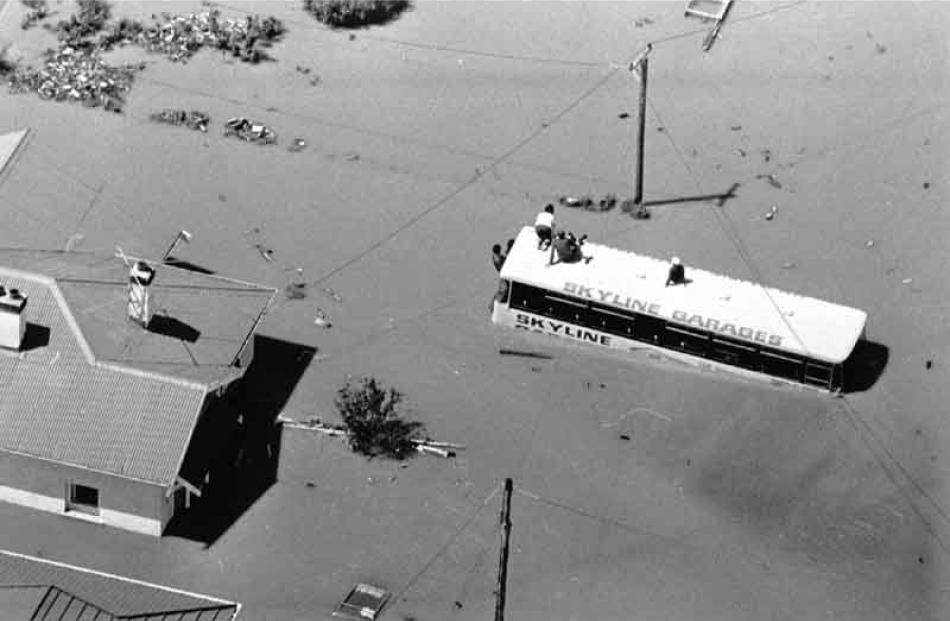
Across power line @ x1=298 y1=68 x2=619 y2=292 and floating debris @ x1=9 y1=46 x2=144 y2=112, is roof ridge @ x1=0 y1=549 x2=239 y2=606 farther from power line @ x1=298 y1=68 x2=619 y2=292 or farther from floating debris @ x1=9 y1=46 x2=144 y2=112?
floating debris @ x1=9 y1=46 x2=144 y2=112

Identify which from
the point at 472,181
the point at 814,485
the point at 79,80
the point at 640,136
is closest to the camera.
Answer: the point at 814,485

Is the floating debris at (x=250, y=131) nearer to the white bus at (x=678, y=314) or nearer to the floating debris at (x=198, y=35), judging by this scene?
the floating debris at (x=198, y=35)

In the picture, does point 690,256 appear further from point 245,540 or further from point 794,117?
point 245,540

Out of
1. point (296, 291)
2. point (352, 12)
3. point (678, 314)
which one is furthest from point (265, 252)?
point (352, 12)

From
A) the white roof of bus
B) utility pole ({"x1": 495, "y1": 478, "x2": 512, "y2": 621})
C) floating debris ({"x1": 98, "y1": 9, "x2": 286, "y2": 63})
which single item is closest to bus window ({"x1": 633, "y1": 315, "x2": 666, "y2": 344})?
the white roof of bus

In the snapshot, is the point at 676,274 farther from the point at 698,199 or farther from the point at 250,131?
the point at 250,131

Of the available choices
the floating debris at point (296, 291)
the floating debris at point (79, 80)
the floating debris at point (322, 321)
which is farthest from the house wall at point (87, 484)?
the floating debris at point (79, 80)

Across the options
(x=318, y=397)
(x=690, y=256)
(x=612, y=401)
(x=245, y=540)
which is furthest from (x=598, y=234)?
(x=245, y=540)

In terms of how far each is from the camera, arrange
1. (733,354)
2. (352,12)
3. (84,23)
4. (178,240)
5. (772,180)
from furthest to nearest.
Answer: (352,12), (84,23), (772,180), (178,240), (733,354)
